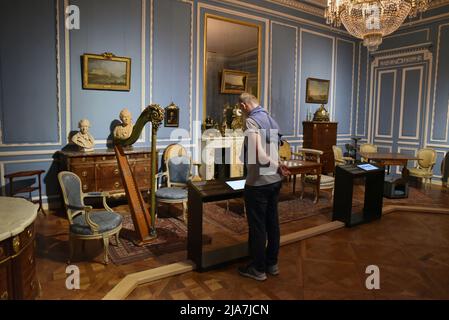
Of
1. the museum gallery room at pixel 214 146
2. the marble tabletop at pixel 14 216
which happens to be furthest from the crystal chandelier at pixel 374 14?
the marble tabletop at pixel 14 216

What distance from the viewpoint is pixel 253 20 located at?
6219mm

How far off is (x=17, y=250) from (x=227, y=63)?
496 cm

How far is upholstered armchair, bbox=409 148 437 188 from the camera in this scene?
239 inches

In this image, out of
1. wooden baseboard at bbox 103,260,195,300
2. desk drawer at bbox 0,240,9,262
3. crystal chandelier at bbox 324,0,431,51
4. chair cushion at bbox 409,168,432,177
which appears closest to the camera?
desk drawer at bbox 0,240,9,262

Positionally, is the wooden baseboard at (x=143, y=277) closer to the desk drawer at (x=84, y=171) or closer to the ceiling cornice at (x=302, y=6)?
the desk drawer at (x=84, y=171)

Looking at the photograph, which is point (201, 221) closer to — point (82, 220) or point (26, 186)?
point (82, 220)

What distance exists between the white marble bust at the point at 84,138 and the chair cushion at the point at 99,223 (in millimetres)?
1616

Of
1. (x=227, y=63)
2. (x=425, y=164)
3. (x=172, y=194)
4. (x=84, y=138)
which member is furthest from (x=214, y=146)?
(x=425, y=164)

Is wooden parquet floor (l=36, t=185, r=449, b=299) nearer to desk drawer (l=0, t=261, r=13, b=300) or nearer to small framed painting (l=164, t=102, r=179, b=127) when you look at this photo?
desk drawer (l=0, t=261, r=13, b=300)

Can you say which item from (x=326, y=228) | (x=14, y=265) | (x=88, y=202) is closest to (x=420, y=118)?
(x=326, y=228)

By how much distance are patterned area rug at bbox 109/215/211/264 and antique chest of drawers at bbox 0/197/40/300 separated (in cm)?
119

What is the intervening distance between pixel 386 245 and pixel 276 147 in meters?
1.77

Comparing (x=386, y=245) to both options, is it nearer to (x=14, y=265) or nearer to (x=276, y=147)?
(x=276, y=147)

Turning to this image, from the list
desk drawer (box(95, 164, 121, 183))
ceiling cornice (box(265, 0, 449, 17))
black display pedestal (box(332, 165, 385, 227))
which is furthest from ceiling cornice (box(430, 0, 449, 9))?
desk drawer (box(95, 164, 121, 183))
